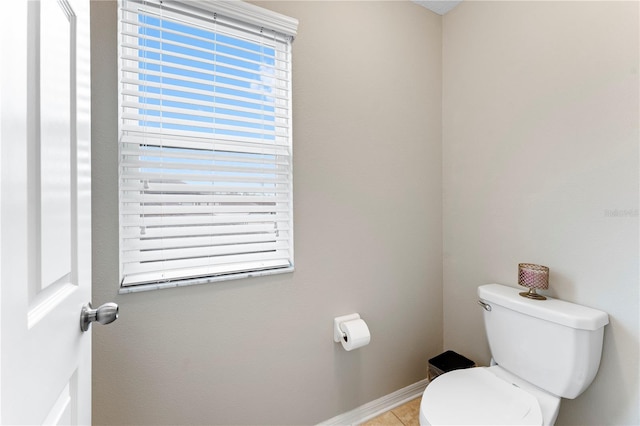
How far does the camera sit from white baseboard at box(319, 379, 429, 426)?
1.42 m

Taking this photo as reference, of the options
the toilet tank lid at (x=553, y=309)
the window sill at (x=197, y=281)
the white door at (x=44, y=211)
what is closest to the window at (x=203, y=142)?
the window sill at (x=197, y=281)

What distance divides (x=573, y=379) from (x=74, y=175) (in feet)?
5.67

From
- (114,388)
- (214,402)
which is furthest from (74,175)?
(214,402)

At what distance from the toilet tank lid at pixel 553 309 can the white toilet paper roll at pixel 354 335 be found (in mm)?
607

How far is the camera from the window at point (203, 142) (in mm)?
1004

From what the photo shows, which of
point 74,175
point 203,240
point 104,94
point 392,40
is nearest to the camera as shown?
point 74,175

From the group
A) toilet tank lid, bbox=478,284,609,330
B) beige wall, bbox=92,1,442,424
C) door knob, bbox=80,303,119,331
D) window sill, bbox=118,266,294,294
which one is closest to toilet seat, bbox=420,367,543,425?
toilet tank lid, bbox=478,284,609,330

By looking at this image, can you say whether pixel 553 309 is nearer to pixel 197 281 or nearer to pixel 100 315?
pixel 197 281

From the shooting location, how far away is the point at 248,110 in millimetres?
1186

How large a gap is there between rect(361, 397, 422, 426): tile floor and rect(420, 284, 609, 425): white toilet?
0.48m

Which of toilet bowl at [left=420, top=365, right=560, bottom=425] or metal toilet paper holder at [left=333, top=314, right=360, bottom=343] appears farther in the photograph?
metal toilet paper holder at [left=333, top=314, right=360, bottom=343]

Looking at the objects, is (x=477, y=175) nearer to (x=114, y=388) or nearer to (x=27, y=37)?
(x=27, y=37)

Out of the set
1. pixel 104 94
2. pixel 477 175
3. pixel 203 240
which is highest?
pixel 104 94

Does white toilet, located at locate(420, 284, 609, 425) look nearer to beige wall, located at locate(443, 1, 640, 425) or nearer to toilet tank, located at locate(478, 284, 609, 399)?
toilet tank, located at locate(478, 284, 609, 399)
